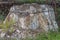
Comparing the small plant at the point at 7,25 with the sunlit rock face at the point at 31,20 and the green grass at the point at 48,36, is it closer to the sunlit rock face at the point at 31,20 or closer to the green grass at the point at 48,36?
the sunlit rock face at the point at 31,20

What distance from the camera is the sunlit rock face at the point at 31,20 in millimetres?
5301

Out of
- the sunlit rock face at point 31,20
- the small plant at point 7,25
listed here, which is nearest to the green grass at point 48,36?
the sunlit rock face at point 31,20

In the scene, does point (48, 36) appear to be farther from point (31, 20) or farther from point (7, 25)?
point (7, 25)

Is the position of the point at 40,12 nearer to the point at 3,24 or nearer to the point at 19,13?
the point at 19,13

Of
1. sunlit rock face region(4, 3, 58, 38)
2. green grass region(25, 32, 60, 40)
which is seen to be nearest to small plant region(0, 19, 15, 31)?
sunlit rock face region(4, 3, 58, 38)

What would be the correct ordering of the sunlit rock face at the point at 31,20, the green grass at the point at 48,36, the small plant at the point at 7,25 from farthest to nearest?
1. the small plant at the point at 7,25
2. the sunlit rock face at the point at 31,20
3. the green grass at the point at 48,36

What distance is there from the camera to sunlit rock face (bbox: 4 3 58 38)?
5.30 meters

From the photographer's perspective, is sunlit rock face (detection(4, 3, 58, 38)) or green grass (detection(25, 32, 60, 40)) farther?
sunlit rock face (detection(4, 3, 58, 38))

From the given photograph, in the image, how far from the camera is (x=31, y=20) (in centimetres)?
547

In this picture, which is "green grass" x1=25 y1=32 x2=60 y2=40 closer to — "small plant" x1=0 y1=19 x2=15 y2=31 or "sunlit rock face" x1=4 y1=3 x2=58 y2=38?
"sunlit rock face" x1=4 y1=3 x2=58 y2=38

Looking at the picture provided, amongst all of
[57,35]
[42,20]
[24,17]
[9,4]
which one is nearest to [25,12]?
[24,17]

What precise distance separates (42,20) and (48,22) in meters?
0.17

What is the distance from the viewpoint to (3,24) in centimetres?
563

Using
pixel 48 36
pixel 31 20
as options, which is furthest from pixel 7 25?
pixel 48 36
